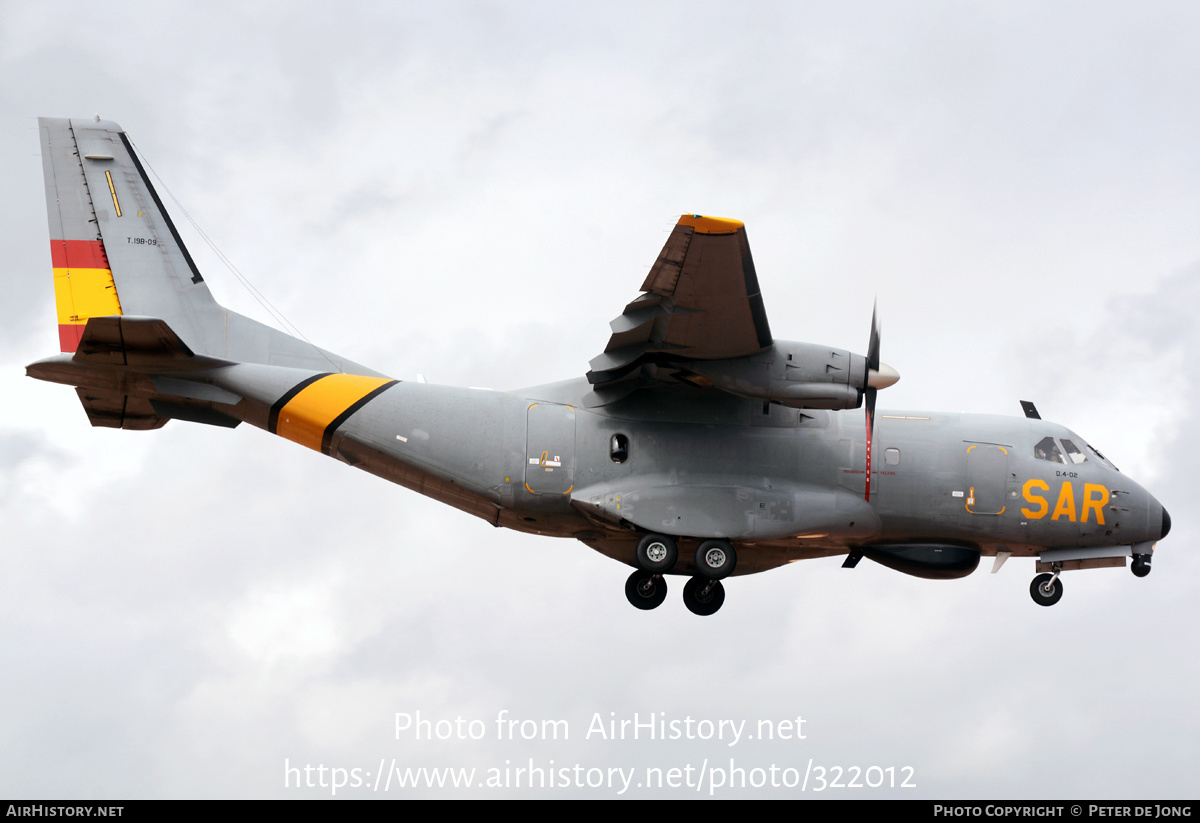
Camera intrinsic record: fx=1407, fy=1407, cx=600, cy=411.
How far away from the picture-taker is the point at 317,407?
2477cm

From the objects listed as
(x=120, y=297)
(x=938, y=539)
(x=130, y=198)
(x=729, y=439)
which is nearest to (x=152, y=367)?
(x=120, y=297)

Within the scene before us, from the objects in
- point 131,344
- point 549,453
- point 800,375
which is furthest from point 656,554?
point 131,344

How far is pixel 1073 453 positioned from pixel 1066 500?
3.28 ft

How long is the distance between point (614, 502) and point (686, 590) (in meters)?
3.07

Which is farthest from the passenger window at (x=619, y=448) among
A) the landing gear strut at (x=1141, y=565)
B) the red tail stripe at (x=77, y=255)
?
the landing gear strut at (x=1141, y=565)

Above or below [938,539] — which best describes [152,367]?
above

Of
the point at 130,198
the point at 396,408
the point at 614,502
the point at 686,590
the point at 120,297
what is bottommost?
the point at 686,590

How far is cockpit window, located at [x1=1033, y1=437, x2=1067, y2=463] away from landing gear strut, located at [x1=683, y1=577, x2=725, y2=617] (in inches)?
252

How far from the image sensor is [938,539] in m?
26.1

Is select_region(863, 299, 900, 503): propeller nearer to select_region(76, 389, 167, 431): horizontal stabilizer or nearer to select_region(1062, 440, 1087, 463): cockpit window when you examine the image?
select_region(1062, 440, 1087, 463): cockpit window

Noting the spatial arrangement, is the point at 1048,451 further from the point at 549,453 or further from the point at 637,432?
the point at 549,453

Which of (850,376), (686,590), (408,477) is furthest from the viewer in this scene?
(686,590)

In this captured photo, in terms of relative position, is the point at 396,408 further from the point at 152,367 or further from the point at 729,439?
the point at 729,439

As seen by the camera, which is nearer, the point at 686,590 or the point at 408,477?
the point at 408,477
